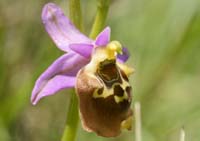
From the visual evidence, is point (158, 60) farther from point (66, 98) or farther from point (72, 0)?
point (72, 0)

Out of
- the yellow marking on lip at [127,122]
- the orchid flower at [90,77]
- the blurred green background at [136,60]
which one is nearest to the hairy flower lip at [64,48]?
the orchid flower at [90,77]

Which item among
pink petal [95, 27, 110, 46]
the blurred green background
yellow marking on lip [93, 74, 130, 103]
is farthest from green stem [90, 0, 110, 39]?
the blurred green background

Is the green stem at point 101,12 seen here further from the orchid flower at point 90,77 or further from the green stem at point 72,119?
the green stem at point 72,119

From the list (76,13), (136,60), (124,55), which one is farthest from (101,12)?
(136,60)

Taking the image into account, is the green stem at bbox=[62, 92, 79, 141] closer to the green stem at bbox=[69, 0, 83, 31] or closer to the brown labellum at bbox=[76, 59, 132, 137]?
the brown labellum at bbox=[76, 59, 132, 137]

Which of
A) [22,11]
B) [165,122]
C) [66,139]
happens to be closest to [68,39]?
[66,139]
